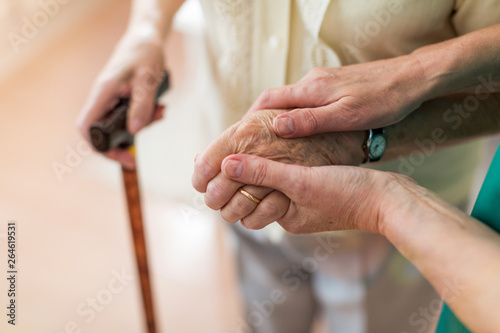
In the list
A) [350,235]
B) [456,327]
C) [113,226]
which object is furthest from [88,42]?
[456,327]

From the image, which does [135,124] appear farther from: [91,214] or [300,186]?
[91,214]

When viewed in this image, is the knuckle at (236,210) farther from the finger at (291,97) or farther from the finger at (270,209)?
the finger at (291,97)

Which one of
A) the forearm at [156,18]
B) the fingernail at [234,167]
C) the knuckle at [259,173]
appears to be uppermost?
the forearm at [156,18]

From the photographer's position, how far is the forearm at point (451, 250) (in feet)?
1.55

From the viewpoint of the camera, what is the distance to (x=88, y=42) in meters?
2.00

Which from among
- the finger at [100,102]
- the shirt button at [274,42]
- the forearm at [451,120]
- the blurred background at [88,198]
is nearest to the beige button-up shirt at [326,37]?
the shirt button at [274,42]

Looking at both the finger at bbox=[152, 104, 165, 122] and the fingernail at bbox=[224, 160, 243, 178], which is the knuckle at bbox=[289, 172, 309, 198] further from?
the finger at bbox=[152, 104, 165, 122]

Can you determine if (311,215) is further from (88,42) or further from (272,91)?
(88,42)

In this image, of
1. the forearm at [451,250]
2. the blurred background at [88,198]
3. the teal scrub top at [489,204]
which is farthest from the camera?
the blurred background at [88,198]

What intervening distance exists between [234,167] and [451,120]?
45cm

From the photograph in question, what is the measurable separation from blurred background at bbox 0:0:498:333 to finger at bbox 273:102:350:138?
800mm

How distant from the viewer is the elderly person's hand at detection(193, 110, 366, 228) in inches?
25.0

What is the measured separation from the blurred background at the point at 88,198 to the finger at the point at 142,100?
477 mm

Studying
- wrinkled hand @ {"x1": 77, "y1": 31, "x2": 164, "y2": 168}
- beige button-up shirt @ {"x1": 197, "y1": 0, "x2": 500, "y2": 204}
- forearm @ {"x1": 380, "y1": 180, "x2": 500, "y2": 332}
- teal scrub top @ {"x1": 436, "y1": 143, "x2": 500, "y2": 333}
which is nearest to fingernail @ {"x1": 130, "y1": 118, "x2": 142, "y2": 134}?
wrinkled hand @ {"x1": 77, "y1": 31, "x2": 164, "y2": 168}
